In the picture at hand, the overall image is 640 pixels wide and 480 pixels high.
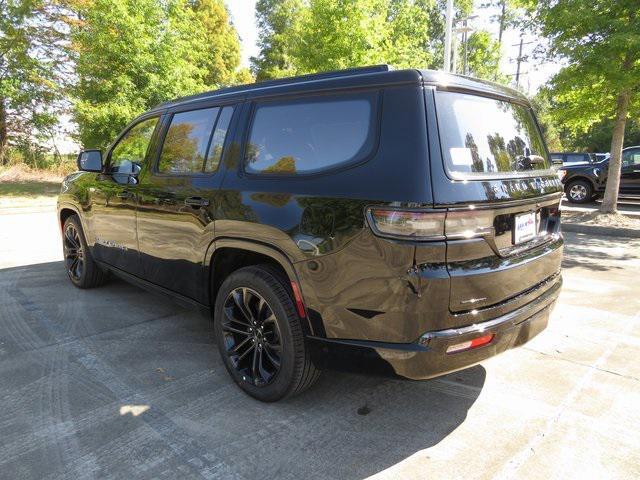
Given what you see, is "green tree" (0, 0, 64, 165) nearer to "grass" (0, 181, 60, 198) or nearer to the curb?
"grass" (0, 181, 60, 198)

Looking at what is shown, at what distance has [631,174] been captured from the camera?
1318 cm

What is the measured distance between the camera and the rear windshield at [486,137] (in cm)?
233

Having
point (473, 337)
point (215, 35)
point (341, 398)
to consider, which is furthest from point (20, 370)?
point (215, 35)

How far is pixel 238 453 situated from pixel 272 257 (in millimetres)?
1045

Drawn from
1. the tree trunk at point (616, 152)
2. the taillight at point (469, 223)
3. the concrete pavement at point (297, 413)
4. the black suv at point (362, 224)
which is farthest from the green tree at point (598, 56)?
the taillight at point (469, 223)

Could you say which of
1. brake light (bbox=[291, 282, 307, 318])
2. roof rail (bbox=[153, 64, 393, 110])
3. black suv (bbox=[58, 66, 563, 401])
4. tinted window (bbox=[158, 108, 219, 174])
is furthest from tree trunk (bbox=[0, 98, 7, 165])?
brake light (bbox=[291, 282, 307, 318])

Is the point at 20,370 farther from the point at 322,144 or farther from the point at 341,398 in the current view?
the point at 322,144

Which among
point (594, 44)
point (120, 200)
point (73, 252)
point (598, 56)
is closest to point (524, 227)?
point (120, 200)

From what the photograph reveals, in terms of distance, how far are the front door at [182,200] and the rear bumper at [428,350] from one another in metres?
1.18

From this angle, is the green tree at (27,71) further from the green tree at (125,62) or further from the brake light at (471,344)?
the brake light at (471,344)

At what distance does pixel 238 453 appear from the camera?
2434 mm

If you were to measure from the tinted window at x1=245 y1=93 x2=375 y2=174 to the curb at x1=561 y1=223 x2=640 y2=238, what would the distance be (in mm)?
8425

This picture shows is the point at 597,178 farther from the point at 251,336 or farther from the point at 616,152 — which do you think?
the point at 251,336

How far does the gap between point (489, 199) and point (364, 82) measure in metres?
0.88
